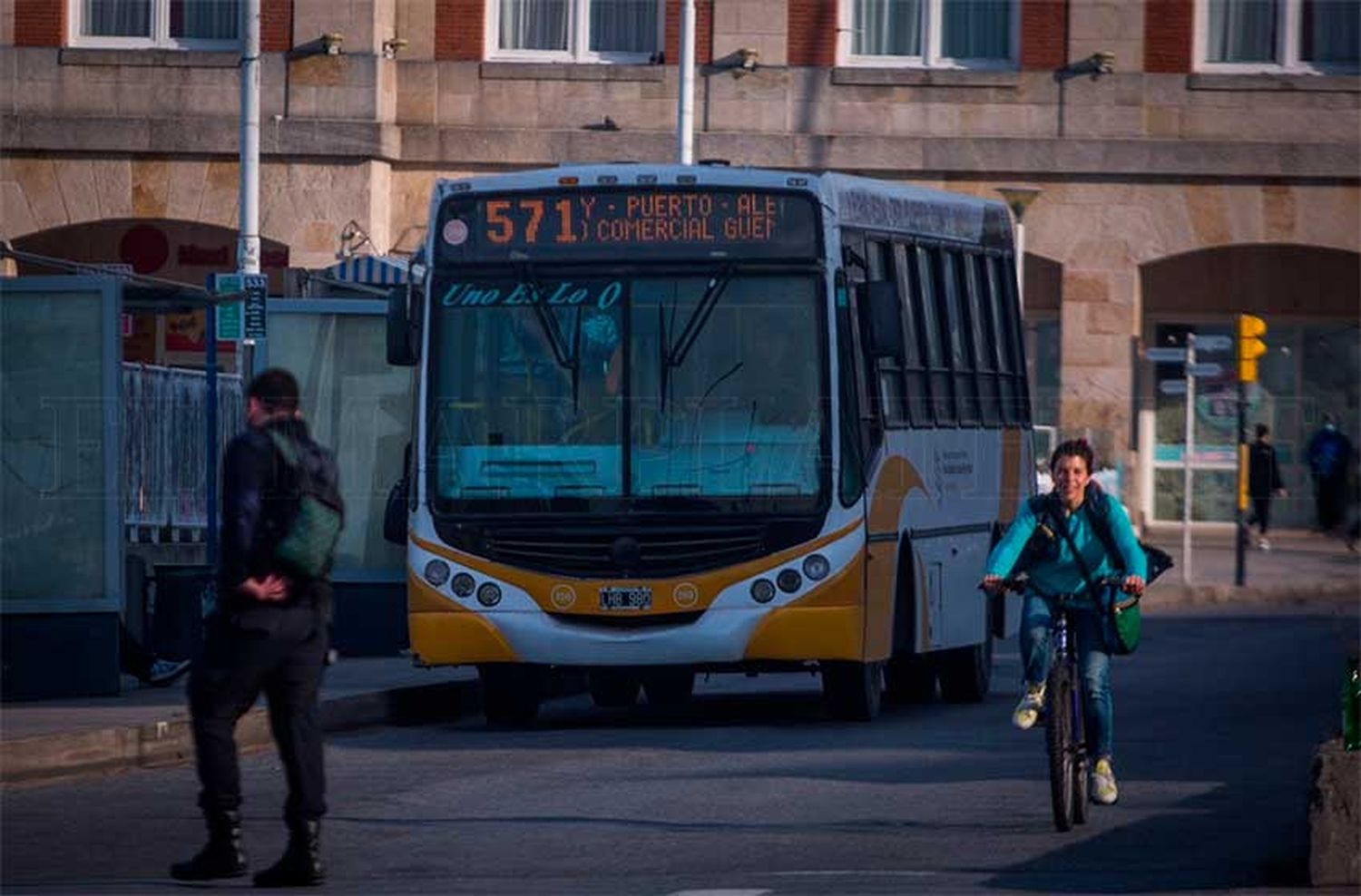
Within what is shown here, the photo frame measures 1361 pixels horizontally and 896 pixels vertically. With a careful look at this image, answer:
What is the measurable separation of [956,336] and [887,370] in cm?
209

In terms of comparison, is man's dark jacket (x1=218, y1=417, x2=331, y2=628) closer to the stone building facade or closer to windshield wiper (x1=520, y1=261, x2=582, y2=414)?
windshield wiper (x1=520, y1=261, x2=582, y2=414)

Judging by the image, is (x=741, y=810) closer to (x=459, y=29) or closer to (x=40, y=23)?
(x=459, y=29)

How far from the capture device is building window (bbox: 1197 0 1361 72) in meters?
35.9

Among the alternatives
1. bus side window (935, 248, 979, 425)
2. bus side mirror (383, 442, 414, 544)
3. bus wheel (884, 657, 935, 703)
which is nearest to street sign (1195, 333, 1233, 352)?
bus side window (935, 248, 979, 425)

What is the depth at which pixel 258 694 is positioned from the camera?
10.4 meters

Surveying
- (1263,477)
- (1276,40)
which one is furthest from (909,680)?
(1263,477)

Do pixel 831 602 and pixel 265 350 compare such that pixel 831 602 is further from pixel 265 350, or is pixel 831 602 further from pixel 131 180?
pixel 131 180

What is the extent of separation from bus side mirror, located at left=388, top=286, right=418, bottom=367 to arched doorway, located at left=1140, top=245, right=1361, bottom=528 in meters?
22.6

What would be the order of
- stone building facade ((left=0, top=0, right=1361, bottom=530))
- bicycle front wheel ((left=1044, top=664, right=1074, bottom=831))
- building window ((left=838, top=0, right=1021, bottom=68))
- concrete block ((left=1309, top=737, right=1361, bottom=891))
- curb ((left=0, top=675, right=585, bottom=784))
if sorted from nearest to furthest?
1. concrete block ((left=1309, top=737, right=1361, bottom=891))
2. bicycle front wheel ((left=1044, top=664, right=1074, bottom=831))
3. curb ((left=0, top=675, right=585, bottom=784))
4. stone building facade ((left=0, top=0, right=1361, bottom=530))
5. building window ((left=838, top=0, right=1021, bottom=68))

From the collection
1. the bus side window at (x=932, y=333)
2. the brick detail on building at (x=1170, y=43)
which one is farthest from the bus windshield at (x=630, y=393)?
the brick detail on building at (x=1170, y=43)

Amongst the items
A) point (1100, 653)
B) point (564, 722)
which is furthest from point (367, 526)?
point (1100, 653)

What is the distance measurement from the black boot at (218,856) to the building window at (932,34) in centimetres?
2624

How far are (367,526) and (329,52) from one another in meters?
12.9

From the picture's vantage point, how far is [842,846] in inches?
459
